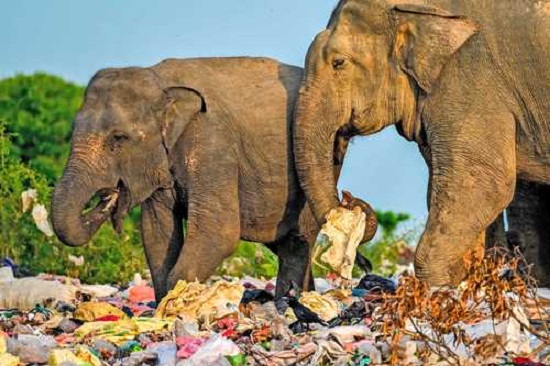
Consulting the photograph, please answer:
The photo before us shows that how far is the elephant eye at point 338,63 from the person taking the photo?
12883 mm

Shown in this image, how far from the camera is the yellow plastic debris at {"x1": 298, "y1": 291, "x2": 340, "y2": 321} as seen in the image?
465 inches

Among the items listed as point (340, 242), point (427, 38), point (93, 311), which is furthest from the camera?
point (340, 242)

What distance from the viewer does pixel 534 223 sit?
14.0 metres

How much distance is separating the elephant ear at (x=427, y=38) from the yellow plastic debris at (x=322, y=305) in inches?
66.6

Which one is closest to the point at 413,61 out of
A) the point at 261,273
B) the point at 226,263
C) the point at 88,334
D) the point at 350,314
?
the point at 350,314

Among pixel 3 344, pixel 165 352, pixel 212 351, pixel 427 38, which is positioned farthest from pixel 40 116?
pixel 212 351

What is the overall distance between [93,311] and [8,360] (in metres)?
1.93

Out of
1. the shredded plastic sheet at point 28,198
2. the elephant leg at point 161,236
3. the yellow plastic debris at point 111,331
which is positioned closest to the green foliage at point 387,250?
the shredded plastic sheet at point 28,198

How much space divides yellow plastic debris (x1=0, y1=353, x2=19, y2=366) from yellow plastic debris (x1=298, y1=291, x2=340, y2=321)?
2222mm

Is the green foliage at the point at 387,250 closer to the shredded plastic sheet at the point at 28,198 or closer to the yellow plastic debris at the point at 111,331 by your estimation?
the shredded plastic sheet at the point at 28,198

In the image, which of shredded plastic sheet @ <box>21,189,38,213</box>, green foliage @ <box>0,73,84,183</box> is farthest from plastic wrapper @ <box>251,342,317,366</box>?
green foliage @ <box>0,73,84,183</box>

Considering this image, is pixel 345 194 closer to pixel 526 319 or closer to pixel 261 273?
pixel 526 319

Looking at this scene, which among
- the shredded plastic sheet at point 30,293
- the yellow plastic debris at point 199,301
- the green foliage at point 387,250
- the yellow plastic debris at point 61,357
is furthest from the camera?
the green foliage at point 387,250

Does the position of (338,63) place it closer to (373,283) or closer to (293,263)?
(373,283)
